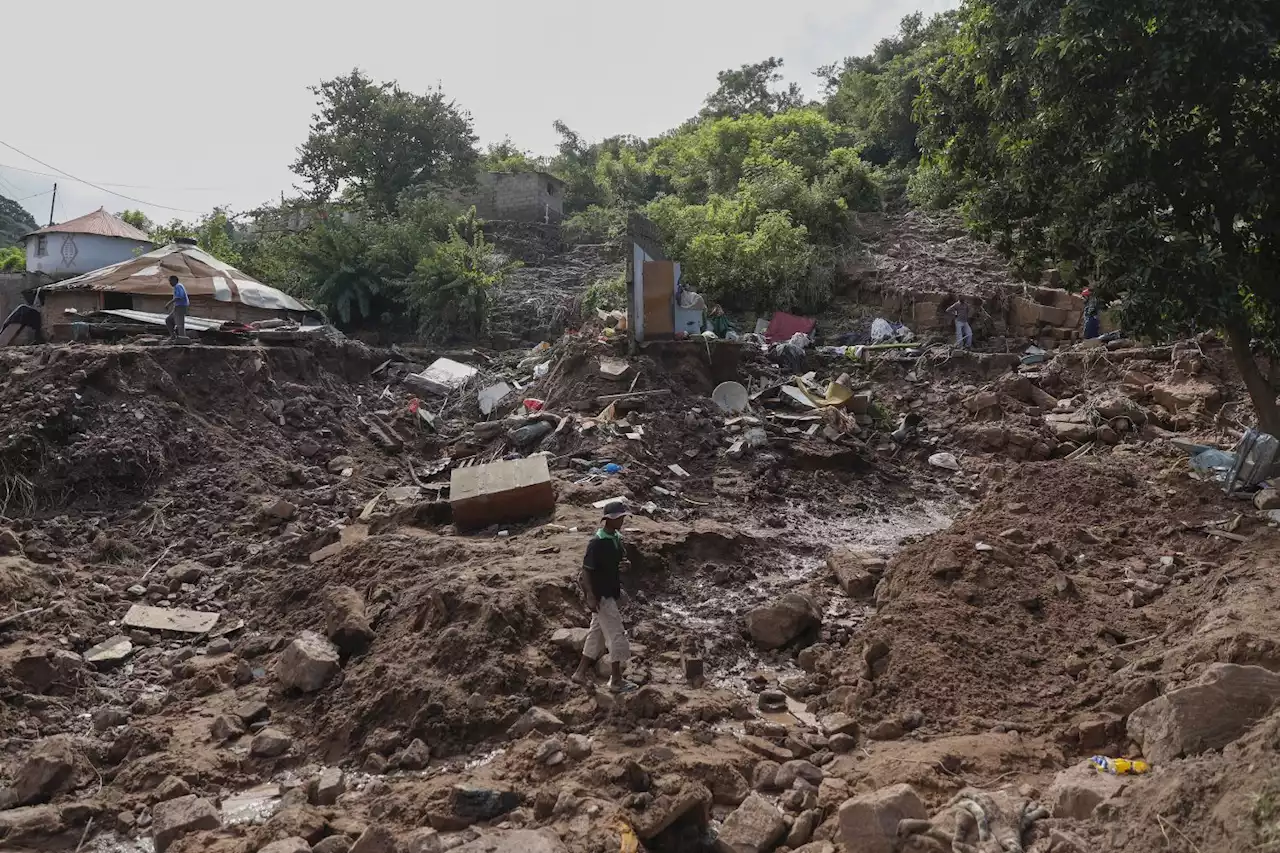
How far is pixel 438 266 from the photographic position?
1898 centimetres

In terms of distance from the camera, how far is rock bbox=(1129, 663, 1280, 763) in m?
3.56

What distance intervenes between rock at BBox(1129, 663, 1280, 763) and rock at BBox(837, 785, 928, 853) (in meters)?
1.15

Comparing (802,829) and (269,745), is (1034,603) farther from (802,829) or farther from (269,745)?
(269,745)

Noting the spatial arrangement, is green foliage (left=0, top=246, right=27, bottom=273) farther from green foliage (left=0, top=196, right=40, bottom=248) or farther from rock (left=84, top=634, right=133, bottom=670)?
rock (left=84, top=634, right=133, bottom=670)

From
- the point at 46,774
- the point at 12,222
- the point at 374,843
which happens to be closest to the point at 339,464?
the point at 46,774

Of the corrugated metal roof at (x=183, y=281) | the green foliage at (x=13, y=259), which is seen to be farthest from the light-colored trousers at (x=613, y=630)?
the green foliage at (x=13, y=259)

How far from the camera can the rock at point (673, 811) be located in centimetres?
386

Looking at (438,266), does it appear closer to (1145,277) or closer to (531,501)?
(531,501)

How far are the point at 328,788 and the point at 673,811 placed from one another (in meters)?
1.93

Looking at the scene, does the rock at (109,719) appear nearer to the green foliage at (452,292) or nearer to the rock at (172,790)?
the rock at (172,790)

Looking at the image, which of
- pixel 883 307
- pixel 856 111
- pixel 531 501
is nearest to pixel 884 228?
pixel 883 307

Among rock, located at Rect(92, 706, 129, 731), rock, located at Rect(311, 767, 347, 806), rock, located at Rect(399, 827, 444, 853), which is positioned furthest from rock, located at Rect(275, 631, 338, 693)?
rock, located at Rect(399, 827, 444, 853)

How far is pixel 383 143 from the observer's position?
26.2m

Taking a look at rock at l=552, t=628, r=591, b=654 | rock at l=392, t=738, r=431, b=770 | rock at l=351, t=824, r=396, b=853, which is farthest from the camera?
rock at l=552, t=628, r=591, b=654
